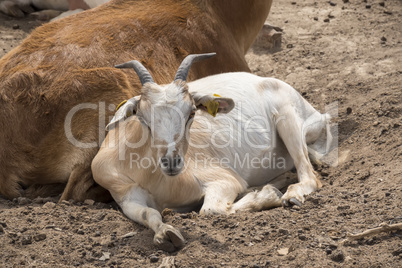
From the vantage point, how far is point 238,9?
28.7ft

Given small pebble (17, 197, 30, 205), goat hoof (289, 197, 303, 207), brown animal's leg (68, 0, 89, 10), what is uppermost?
brown animal's leg (68, 0, 89, 10)

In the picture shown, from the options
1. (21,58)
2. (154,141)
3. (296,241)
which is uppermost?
(21,58)

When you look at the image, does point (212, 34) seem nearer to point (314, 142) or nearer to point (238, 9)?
point (238, 9)

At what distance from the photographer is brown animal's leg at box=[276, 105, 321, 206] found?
6.70 m

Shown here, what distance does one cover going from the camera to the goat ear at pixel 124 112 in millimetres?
5756

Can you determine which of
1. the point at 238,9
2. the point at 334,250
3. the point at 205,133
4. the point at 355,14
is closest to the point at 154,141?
the point at 205,133

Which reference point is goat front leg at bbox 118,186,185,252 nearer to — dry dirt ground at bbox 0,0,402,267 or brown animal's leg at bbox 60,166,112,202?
dry dirt ground at bbox 0,0,402,267

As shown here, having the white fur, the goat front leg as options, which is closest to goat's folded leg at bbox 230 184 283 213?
the white fur

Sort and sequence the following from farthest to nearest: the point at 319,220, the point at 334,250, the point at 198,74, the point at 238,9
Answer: the point at 238,9 < the point at 198,74 < the point at 319,220 < the point at 334,250

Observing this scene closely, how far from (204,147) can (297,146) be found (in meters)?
1.08

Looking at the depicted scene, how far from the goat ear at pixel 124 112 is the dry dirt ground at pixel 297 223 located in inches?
32.5

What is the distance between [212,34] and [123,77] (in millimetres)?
1737

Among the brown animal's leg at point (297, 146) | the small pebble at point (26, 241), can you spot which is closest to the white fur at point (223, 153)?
the brown animal's leg at point (297, 146)

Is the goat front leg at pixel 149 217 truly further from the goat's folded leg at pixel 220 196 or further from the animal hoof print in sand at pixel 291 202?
the animal hoof print in sand at pixel 291 202
